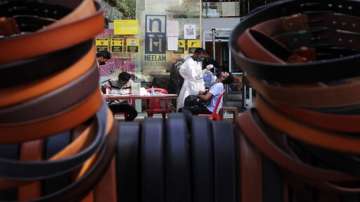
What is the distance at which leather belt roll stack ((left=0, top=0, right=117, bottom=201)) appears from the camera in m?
0.73

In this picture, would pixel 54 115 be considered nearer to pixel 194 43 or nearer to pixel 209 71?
pixel 209 71

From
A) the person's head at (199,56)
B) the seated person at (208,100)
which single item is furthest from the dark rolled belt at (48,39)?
the person's head at (199,56)

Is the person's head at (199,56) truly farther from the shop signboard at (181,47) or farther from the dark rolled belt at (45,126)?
the dark rolled belt at (45,126)

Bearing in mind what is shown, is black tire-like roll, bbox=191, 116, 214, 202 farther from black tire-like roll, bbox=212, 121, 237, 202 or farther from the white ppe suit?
the white ppe suit

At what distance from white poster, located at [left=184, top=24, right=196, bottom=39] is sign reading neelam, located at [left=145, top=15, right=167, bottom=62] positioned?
0.53 m

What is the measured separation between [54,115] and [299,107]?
0.36 metres

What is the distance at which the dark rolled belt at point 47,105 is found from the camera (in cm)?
74

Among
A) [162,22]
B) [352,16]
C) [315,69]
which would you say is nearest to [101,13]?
[315,69]

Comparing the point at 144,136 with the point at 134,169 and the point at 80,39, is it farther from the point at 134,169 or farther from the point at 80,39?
the point at 80,39

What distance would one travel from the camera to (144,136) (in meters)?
0.89

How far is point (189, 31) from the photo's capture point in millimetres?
8922

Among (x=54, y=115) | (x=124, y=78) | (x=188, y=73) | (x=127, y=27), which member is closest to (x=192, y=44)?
(x=127, y=27)

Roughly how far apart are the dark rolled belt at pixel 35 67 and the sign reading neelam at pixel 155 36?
7701 mm

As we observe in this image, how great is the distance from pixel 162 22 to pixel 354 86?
7763 mm
